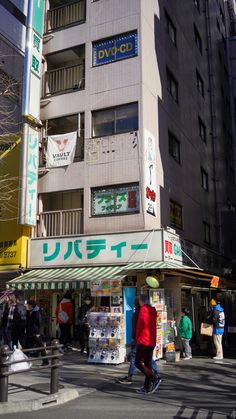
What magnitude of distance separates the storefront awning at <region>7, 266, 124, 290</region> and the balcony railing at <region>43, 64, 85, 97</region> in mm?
7400

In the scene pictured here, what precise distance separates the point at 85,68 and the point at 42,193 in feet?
17.3

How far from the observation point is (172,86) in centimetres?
2016

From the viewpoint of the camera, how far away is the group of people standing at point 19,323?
12.9 metres

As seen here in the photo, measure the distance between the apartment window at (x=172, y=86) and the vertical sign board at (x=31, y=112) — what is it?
5.65 meters

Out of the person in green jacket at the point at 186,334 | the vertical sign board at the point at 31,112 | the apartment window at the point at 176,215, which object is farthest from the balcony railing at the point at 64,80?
the person in green jacket at the point at 186,334

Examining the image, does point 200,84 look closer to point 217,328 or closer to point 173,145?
point 173,145

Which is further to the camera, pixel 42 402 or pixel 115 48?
pixel 115 48

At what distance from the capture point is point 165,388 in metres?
9.09

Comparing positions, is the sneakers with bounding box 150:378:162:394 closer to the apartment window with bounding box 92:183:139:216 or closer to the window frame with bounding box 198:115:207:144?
the apartment window with bounding box 92:183:139:216

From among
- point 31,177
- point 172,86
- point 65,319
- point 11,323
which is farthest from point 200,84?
point 11,323

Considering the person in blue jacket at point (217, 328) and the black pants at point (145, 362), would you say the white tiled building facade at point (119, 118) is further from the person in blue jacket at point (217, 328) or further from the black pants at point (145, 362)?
the black pants at point (145, 362)

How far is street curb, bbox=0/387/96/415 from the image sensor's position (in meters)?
7.18

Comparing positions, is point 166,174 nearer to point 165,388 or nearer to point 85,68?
point 85,68

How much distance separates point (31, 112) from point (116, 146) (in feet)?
11.2
